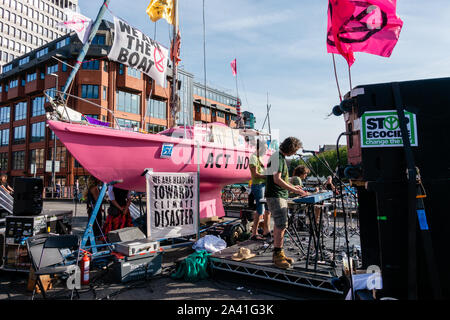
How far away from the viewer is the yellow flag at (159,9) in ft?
27.9

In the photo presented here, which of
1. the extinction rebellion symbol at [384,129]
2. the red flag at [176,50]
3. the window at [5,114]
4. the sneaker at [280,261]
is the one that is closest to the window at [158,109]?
the window at [5,114]

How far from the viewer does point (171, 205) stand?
5344 millimetres

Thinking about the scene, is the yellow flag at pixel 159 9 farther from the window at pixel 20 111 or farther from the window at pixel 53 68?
the window at pixel 20 111

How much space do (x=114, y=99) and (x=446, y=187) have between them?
3204 centimetres

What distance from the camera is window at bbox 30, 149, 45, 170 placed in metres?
32.8

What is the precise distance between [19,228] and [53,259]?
98 cm

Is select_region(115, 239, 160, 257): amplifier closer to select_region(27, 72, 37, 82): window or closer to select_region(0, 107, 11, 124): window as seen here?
select_region(27, 72, 37, 82): window

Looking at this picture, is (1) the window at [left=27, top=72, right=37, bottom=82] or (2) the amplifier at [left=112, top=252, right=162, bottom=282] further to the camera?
(1) the window at [left=27, top=72, right=37, bottom=82]

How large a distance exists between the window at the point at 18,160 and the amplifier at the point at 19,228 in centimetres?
3776

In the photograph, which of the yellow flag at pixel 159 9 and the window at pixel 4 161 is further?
the window at pixel 4 161

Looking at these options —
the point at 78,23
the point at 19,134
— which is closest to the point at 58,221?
the point at 78,23

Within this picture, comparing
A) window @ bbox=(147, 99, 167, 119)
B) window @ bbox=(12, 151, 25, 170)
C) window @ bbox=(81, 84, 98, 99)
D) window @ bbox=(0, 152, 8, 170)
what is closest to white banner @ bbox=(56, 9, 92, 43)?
window @ bbox=(81, 84, 98, 99)

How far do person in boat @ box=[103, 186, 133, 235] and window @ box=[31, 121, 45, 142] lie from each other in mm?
32894
